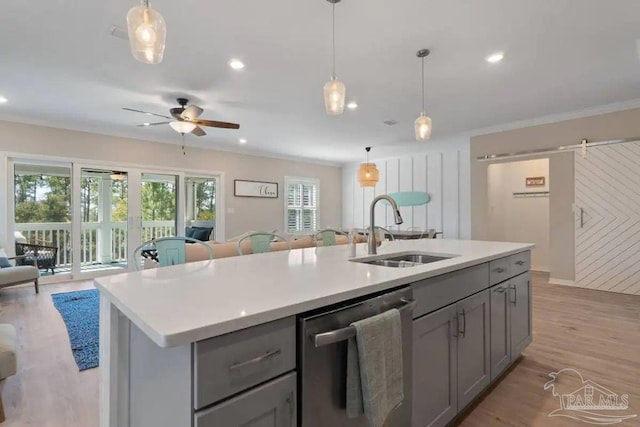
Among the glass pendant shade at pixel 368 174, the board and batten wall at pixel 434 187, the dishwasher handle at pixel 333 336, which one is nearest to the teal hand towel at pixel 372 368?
the dishwasher handle at pixel 333 336

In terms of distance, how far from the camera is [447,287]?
1.63m

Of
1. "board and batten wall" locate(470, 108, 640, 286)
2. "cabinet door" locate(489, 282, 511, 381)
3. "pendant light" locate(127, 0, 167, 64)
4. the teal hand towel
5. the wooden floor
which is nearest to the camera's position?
the teal hand towel

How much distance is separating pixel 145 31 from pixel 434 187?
673 centimetres

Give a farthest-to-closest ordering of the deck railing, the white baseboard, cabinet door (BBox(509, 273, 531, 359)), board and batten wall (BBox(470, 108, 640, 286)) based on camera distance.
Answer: the deck railing → the white baseboard → board and batten wall (BBox(470, 108, 640, 286)) → cabinet door (BBox(509, 273, 531, 359))

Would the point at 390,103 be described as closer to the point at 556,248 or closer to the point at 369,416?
the point at 556,248

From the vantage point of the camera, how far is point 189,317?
860 mm

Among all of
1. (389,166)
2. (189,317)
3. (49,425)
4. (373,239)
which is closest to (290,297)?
(189,317)

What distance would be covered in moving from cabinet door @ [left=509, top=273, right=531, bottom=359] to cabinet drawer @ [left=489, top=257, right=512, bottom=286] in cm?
12

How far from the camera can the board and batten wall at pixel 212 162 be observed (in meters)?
5.10

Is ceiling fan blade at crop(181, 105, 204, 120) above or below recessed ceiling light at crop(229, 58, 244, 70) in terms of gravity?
below

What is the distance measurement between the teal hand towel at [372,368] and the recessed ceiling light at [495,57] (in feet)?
9.87

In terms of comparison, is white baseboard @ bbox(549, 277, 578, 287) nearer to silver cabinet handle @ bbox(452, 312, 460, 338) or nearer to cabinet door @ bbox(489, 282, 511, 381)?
cabinet door @ bbox(489, 282, 511, 381)

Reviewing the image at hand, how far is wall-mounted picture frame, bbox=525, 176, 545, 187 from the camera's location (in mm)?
6315

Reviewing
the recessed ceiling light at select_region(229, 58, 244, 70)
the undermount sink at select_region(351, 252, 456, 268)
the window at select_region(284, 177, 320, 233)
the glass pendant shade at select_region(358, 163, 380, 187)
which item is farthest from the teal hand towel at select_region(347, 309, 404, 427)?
the window at select_region(284, 177, 320, 233)
